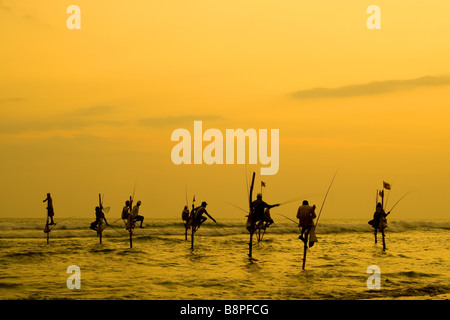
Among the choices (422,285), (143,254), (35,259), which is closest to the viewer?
(422,285)

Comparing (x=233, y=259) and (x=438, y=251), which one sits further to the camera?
(x=438, y=251)

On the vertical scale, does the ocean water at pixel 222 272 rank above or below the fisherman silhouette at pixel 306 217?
below

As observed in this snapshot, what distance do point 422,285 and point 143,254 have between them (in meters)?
14.4

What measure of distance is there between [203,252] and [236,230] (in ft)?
90.5

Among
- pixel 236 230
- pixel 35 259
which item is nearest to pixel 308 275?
pixel 35 259

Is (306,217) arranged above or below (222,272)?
above

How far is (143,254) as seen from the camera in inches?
1177

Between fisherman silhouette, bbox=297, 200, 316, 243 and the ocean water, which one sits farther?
fisherman silhouette, bbox=297, 200, 316, 243

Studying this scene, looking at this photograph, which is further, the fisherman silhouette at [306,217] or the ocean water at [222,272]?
the fisherman silhouette at [306,217]

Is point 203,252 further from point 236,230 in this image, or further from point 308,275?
point 236,230

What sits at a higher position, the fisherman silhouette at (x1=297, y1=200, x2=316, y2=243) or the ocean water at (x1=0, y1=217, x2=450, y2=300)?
the fisherman silhouette at (x1=297, y1=200, x2=316, y2=243)

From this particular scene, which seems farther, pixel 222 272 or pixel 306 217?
pixel 306 217
